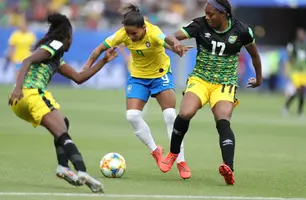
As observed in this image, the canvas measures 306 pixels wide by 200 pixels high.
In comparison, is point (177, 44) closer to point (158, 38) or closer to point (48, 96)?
point (158, 38)

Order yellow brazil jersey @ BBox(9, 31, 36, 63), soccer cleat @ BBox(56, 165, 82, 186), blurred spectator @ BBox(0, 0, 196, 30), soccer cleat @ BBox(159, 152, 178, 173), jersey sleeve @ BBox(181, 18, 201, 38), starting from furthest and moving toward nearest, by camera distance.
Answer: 1. blurred spectator @ BBox(0, 0, 196, 30)
2. yellow brazil jersey @ BBox(9, 31, 36, 63)
3. soccer cleat @ BBox(159, 152, 178, 173)
4. jersey sleeve @ BBox(181, 18, 201, 38)
5. soccer cleat @ BBox(56, 165, 82, 186)

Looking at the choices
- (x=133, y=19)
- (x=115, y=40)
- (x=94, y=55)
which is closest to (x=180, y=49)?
(x=133, y=19)

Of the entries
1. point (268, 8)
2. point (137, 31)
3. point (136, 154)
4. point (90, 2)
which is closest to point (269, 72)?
point (268, 8)

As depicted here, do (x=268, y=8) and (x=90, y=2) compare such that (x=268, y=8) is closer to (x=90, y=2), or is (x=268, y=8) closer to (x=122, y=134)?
(x=90, y=2)

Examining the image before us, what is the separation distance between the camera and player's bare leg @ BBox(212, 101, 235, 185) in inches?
412

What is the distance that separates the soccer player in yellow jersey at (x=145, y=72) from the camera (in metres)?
11.7

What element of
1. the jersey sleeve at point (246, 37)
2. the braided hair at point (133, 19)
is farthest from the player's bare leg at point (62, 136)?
the jersey sleeve at point (246, 37)

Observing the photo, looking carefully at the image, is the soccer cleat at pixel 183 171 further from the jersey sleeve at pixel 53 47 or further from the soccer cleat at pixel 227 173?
the jersey sleeve at pixel 53 47

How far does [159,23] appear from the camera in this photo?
3634 cm

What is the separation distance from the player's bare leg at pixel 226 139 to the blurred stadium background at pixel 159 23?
75.5 feet

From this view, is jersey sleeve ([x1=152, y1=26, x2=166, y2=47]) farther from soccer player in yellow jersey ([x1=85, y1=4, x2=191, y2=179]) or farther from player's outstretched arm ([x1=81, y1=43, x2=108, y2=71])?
player's outstretched arm ([x1=81, y1=43, x2=108, y2=71])

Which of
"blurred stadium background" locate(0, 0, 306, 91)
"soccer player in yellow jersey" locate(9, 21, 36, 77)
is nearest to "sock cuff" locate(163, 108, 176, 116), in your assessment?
"soccer player in yellow jersey" locate(9, 21, 36, 77)

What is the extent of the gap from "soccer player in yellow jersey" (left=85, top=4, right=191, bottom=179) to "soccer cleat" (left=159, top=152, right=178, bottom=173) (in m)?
0.15

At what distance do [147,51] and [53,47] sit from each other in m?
2.28
